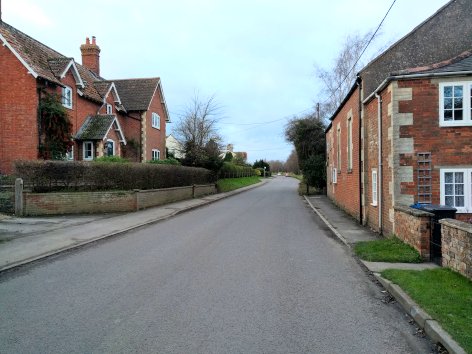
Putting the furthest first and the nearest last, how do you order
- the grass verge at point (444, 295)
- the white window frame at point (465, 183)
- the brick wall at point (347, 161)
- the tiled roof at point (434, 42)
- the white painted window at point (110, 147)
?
the white painted window at point (110, 147) < the brick wall at point (347, 161) < the tiled roof at point (434, 42) < the white window frame at point (465, 183) < the grass verge at point (444, 295)

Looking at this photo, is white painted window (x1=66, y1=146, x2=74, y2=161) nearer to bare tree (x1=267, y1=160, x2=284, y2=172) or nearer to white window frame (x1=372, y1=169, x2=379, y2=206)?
white window frame (x1=372, y1=169, x2=379, y2=206)

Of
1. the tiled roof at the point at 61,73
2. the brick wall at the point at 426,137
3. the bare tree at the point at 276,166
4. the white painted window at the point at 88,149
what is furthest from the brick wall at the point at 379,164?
the bare tree at the point at 276,166

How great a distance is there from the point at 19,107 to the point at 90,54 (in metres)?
15.8

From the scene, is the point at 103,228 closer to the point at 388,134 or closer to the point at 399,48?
the point at 388,134

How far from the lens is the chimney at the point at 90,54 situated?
120ft

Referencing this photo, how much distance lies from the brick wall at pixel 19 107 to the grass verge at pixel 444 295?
21048mm

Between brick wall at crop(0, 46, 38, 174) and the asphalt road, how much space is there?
49.8 feet

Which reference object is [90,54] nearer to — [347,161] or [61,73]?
[61,73]

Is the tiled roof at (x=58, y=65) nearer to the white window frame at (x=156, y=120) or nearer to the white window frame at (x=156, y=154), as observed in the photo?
the white window frame at (x=156, y=120)

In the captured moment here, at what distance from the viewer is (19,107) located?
2269 centimetres

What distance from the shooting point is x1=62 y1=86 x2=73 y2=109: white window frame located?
84.4ft

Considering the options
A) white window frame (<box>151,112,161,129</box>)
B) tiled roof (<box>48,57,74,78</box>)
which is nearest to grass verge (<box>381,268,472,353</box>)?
tiled roof (<box>48,57,74,78</box>)

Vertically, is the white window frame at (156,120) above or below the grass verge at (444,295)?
above

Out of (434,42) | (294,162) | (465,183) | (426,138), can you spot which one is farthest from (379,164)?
(294,162)
